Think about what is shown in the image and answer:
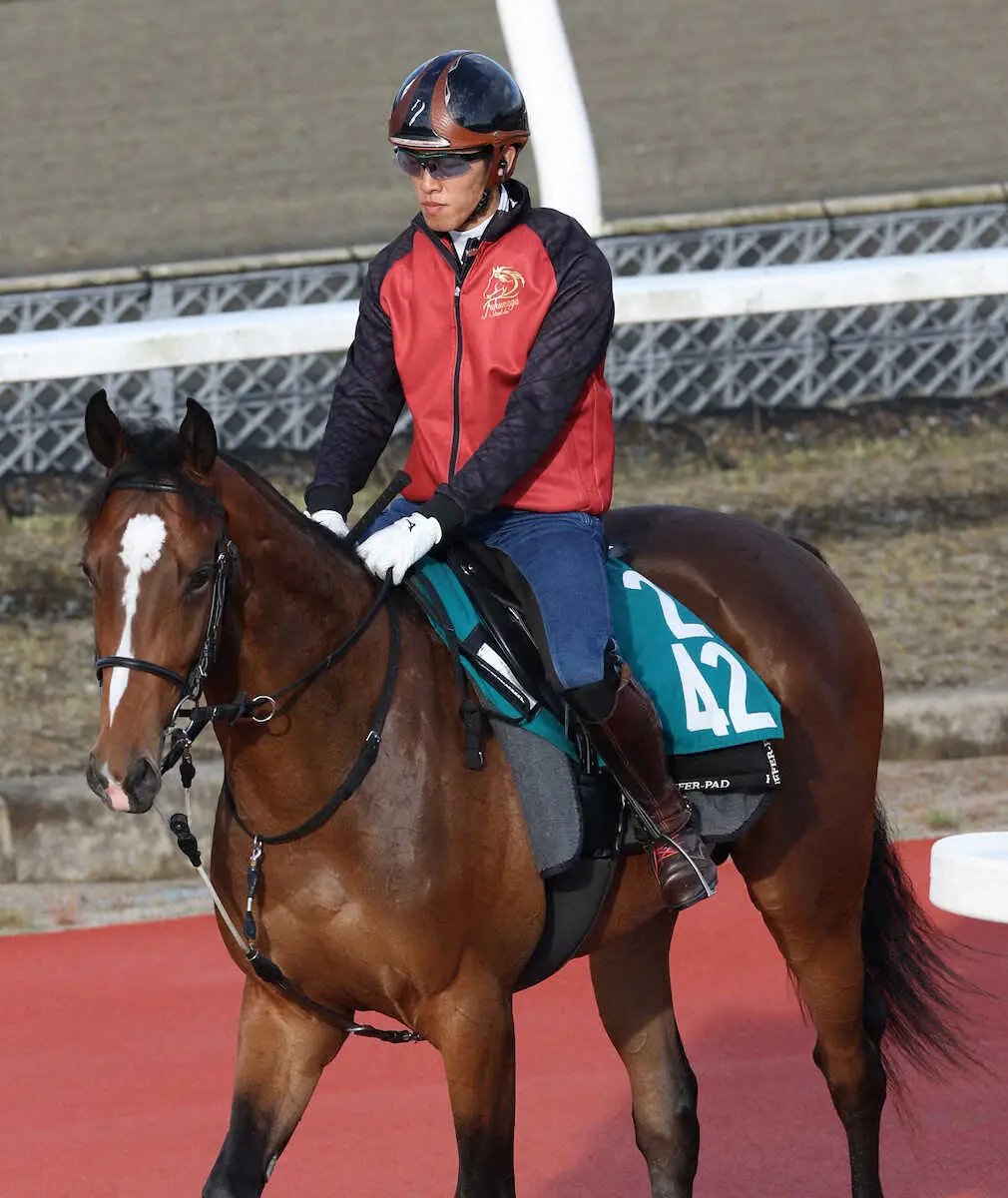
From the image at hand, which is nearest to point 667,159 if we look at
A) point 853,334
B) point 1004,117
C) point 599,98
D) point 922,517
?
point 599,98

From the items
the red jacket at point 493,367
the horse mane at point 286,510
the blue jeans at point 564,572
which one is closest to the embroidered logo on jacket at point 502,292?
the red jacket at point 493,367

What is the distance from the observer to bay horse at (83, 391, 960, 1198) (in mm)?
3350

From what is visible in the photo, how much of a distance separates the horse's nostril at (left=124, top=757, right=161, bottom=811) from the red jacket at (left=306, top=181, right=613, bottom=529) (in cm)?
86

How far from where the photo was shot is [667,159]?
20750 millimetres

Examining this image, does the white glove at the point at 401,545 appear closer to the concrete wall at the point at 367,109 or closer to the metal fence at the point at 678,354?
the metal fence at the point at 678,354

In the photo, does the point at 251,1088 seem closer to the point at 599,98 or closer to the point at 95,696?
the point at 95,696

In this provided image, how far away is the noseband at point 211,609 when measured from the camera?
3.29 meters

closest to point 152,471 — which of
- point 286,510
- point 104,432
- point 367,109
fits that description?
point 104,432

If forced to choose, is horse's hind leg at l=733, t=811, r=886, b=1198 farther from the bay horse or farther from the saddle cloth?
the saddle cloth

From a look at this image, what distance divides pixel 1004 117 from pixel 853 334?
6.79 meters

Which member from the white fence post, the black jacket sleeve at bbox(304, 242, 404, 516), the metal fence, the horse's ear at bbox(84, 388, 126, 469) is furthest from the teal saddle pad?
the metal fence

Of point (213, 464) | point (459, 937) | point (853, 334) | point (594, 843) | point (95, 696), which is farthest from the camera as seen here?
point (853, 334)

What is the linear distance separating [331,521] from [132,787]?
98cm

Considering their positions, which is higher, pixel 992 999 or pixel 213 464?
pixel 213 464
